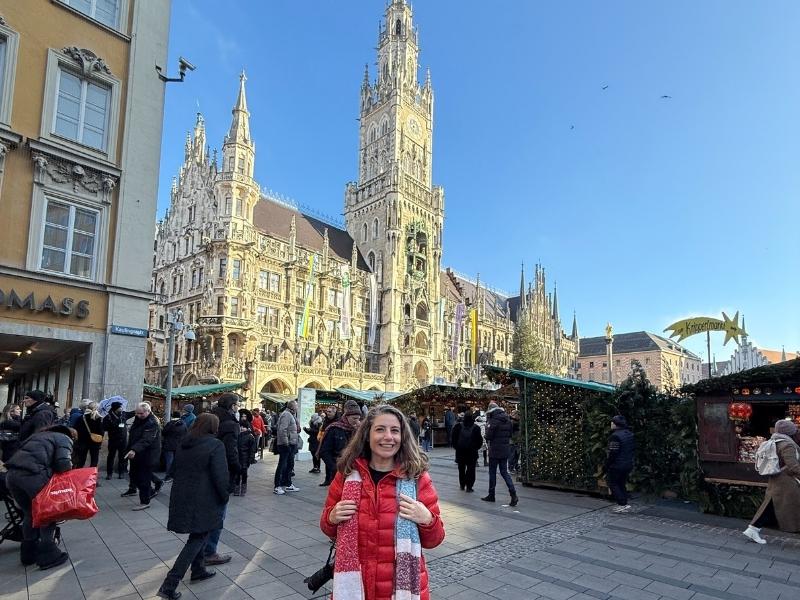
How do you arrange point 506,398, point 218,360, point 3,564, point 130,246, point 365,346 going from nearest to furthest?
1. point 3,564
2. point 130,246
3. point 506,398
4. point 218,360
5. point 365,346

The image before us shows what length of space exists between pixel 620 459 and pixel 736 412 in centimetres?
228

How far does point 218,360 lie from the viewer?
37188 millimetres

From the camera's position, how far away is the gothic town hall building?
39938 millimetres

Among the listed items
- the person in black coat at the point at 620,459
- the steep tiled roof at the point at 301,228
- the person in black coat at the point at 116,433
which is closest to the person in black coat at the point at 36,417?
the person in black coat at the point at 116,433

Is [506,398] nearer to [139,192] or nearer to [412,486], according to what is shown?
[139,192]

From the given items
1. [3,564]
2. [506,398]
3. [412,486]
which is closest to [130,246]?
[3,564]

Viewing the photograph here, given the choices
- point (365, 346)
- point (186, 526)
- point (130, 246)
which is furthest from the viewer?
point (365, 346)

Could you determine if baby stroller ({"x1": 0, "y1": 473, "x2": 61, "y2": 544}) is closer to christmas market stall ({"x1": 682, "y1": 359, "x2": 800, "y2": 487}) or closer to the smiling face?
the smiling face

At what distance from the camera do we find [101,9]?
13.4 metres

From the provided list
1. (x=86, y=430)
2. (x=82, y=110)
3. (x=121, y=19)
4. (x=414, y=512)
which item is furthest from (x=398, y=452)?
(x=121, y=19)

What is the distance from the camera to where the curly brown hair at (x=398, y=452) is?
2867mm

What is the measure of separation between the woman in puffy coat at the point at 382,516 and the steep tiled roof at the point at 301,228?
146 ft

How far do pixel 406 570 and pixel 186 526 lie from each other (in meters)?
3.23

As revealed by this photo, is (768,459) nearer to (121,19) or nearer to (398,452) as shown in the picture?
(398,452)
